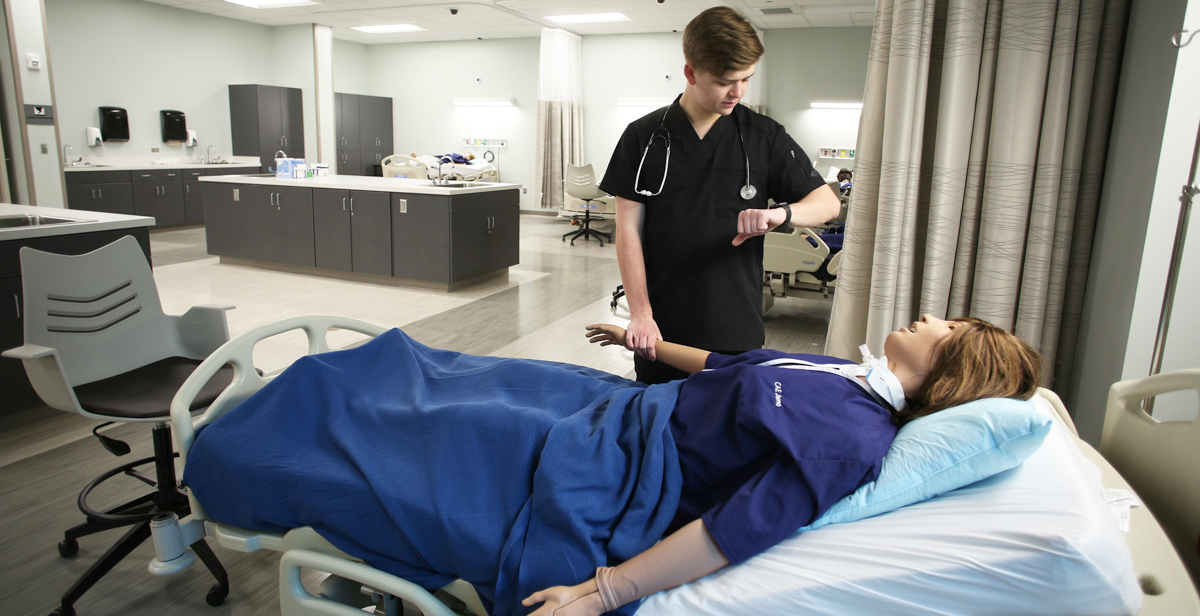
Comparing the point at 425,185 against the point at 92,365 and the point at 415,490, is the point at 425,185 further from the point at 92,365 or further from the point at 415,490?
the point at 415,490

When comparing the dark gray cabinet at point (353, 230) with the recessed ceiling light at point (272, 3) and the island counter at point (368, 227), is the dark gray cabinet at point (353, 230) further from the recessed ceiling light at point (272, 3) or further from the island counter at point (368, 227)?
the recessed ceiling light at point (272, 3)

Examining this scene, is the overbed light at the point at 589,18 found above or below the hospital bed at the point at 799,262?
above

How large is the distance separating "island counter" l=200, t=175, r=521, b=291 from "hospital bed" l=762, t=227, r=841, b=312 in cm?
238

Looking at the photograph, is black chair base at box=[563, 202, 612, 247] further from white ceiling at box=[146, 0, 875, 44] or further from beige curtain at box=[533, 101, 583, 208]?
white ceiling at box=[146, 0, 875, 44]

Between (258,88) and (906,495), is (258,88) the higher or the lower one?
the higher one

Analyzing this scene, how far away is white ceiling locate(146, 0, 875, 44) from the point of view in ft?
25.2

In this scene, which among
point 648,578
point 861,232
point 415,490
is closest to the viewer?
point 648,578

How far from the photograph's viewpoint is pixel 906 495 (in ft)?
3.69

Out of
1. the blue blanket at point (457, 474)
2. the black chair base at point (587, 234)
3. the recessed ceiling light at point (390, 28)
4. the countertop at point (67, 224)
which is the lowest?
the black chair base at point (587, 234)

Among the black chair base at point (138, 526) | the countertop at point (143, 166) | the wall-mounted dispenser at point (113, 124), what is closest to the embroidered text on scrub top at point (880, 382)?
the black chair base at point (138, 526)

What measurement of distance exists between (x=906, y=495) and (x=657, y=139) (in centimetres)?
102

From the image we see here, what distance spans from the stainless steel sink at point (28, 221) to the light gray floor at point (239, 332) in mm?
784

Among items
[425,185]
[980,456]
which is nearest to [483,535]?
[980,456]

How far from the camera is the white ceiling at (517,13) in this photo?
769cm
